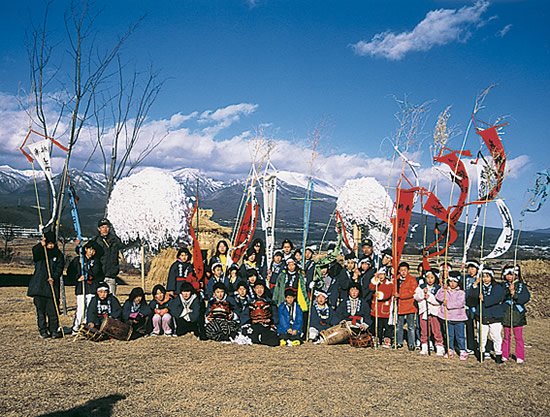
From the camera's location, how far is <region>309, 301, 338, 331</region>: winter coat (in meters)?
7.07

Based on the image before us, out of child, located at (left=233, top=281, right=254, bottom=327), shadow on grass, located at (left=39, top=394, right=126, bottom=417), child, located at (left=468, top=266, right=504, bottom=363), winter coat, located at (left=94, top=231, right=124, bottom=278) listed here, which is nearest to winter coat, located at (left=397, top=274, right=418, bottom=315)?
child, located at (left=468, top=266, right=504, bottom=363)

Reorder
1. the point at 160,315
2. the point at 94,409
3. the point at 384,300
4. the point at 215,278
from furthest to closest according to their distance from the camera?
the point at 215,278, the point at 160,315, the point at 384,300, the point at 94,409

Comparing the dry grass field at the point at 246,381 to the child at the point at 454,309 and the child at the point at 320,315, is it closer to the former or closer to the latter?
the child at the point at 454,309

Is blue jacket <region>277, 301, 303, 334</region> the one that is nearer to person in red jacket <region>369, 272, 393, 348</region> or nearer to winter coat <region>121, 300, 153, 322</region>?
person in red jacket <region>369, 272, 393, 348</region>

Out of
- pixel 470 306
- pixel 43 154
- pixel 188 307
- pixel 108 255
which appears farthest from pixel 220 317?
pixel 470 306

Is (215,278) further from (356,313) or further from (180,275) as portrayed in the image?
(356,313)

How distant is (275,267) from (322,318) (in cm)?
125

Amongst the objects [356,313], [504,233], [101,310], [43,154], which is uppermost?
[43,154]

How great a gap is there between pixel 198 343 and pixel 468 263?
4118mm

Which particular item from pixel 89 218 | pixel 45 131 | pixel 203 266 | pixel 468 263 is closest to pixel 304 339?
pixel 203 266

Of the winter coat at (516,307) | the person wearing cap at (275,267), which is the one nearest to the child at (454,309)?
the winter coat at (516,307)

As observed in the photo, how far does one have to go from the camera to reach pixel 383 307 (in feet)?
22.3

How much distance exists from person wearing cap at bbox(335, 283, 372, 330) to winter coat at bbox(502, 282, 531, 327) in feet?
6.34

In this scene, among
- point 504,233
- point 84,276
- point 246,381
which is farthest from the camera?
point 84,276
